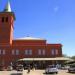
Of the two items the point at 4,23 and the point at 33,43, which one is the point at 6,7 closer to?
the point at 4,23

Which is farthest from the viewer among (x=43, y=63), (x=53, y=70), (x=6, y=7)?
(x=6, y=7)

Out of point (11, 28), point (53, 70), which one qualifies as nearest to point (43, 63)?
point (11, 28)

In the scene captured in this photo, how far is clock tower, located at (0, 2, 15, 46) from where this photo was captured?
78069mm

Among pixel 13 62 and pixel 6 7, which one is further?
pixel 6 7

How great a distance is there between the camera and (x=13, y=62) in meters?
74.2

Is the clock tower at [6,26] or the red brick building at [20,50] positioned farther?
the clock tower at [6,26]

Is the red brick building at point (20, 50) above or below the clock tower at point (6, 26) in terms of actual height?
below

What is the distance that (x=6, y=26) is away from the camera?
80.1m

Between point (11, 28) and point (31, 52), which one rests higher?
point (11, 28)

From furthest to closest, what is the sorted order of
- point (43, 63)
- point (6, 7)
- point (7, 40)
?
point (6, 7) < point (7, 40) < point (43, 63)

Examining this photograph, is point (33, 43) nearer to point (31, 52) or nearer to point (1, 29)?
point (31, 52)

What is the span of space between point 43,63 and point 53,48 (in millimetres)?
6507

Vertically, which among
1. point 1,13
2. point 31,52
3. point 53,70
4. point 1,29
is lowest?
point 53,70

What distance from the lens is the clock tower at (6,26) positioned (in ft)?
256
